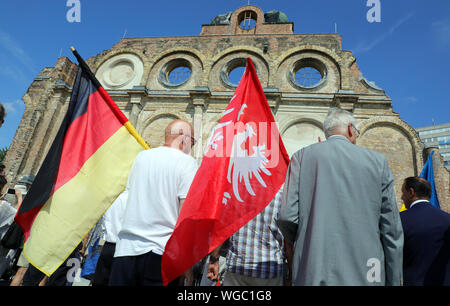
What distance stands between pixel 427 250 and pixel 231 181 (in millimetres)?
2361

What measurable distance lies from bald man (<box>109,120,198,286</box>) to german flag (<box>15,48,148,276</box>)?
673mm

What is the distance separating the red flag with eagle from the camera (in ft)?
7.15

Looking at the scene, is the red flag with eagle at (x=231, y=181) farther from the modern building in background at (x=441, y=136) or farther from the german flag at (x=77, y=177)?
the modern building in background at (x=441, y=136)

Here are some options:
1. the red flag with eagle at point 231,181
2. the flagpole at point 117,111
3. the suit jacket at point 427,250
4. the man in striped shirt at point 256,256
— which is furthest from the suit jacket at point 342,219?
the flagpole at point 117,111

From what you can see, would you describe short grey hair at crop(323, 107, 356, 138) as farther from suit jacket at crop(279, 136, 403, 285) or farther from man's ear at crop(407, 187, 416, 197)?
man's ear at crop(407, 187, 416, 197)

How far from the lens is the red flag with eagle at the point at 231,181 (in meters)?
2.18

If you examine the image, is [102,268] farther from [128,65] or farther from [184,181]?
[128,65]

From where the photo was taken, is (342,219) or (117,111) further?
(117,111)

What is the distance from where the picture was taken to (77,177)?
302 cm

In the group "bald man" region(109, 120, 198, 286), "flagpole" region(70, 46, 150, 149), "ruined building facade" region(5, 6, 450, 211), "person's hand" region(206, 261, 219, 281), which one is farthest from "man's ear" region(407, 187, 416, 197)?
"ruined building facade" region(5, 6, 450, 211)

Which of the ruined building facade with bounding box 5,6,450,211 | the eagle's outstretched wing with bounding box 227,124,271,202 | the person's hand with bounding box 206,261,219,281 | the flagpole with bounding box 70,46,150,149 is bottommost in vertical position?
the person's hand with bounding box 206,261,219,281

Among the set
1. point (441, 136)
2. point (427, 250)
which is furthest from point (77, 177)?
point (441, 136)

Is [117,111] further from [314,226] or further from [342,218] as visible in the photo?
[342,218]

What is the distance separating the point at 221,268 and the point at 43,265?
10.1 ft
